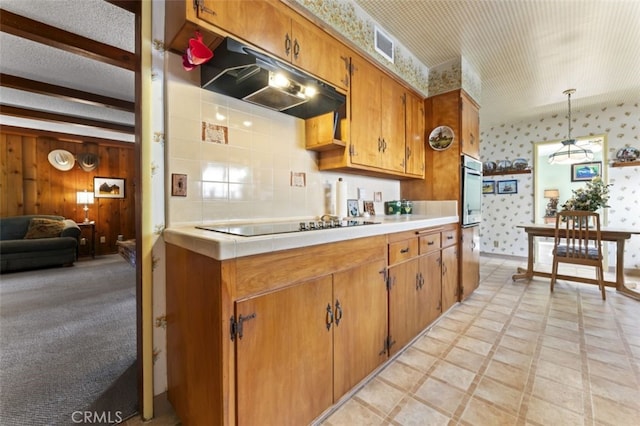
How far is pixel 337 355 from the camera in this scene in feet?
4.27

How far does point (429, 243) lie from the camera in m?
2.11

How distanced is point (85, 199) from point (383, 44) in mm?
6366

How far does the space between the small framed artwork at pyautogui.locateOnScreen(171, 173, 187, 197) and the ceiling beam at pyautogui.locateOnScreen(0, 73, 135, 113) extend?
3.53 m

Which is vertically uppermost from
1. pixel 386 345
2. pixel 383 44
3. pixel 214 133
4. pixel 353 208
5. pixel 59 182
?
pixel 383 44

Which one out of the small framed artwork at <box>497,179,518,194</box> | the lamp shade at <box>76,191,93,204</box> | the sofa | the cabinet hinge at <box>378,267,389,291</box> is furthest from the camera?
the lamp shade at <box>76,191,93,204</box>

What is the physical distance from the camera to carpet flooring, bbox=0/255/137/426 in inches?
54.0

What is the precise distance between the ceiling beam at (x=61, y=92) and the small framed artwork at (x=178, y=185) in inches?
139

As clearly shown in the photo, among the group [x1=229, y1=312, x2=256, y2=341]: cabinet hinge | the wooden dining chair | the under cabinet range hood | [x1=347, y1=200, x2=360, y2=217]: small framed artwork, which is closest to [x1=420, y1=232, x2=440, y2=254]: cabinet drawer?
[x1=347, y1=200, x2=360, y2=217]: small framed artwork

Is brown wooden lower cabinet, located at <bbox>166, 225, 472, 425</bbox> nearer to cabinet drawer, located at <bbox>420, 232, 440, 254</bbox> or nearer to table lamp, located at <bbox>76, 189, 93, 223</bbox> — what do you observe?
cabinet drawer, located at <bbox>420, 232, 440, 254</bbox>

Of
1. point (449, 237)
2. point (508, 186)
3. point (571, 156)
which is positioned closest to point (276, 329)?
point (449, 237)

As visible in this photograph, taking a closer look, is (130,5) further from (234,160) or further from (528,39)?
(528,39)

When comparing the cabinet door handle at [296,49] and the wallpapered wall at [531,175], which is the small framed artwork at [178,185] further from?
the wallpapered wall at [531,175]

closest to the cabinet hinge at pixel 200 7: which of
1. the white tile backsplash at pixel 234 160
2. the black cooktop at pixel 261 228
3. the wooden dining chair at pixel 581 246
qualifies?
the white tile backsplash at pixel 234 160

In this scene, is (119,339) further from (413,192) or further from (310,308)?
(413,192)
